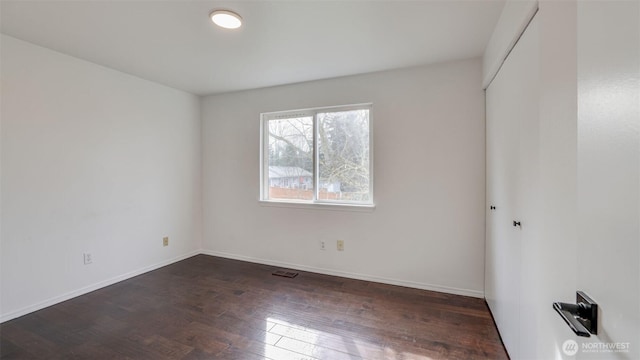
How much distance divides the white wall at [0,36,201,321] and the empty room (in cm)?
2

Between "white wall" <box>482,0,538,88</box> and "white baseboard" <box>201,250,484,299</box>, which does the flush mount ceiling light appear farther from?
"white baseboard" <box>201,250,484,299</box>

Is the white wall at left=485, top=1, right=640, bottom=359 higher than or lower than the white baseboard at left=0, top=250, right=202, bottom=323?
higher

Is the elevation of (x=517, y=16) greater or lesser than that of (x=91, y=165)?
greater

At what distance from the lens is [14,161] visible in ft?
7.32

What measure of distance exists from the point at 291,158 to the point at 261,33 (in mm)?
1664

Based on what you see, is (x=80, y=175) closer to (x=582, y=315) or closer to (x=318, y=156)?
(x=318, y=156)

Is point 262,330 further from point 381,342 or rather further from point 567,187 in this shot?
point 567,187

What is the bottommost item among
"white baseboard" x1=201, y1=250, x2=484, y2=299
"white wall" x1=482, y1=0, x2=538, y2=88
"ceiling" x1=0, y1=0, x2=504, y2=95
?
"white baseboard" x1=201, y1=250, x2=484, y2=299

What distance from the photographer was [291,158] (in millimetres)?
3525

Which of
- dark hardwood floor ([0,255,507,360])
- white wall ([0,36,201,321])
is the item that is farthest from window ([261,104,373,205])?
white wall ([0,36,201,321])

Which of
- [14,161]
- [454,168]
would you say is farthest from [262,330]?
[14,161]

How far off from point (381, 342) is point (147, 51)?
3.25 metres

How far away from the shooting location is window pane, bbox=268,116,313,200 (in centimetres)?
340

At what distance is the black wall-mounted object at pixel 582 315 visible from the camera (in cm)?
57
